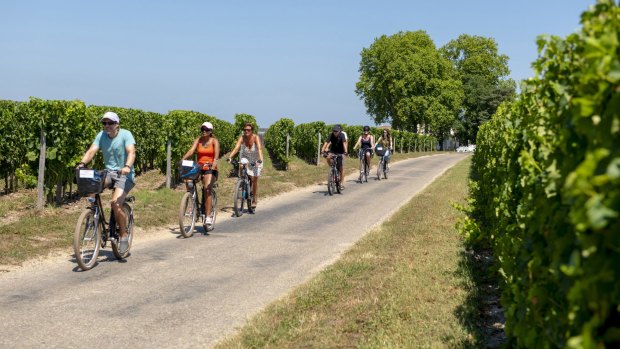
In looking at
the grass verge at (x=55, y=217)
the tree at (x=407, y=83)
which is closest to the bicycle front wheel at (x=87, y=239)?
the grass verge at (x=55, y=217)

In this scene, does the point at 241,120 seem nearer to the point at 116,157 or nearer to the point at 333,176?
the point at 333,176

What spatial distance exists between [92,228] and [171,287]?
5.93ft

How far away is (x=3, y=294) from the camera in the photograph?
6828 mm

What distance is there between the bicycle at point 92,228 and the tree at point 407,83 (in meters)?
64.1

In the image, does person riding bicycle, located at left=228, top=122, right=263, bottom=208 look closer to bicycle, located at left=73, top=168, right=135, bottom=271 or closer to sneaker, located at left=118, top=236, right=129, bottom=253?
bicycle, located at left=73, top=168, right=135, bottom=271

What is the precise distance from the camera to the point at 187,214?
1103 centimetres

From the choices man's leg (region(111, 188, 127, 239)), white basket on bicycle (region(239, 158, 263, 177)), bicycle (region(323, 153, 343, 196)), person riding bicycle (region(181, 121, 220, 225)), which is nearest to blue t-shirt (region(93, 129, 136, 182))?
man's leg (region(111, 188, 127, 239))

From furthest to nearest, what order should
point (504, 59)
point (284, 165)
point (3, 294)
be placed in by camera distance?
point (504, 59) → point (284, 165) → point (3, 294)

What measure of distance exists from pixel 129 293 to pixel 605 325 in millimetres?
5908

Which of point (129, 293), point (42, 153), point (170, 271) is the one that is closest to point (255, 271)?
point (170, 271)

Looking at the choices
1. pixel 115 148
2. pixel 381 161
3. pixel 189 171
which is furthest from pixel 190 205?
pixel 381 161

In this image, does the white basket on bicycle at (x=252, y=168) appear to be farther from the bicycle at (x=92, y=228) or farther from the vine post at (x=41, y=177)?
the bicycle at (x=92, y=228)

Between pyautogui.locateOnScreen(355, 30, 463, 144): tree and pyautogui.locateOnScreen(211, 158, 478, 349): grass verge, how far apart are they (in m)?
63.3

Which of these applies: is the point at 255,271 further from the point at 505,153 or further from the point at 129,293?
the point at 505,153
